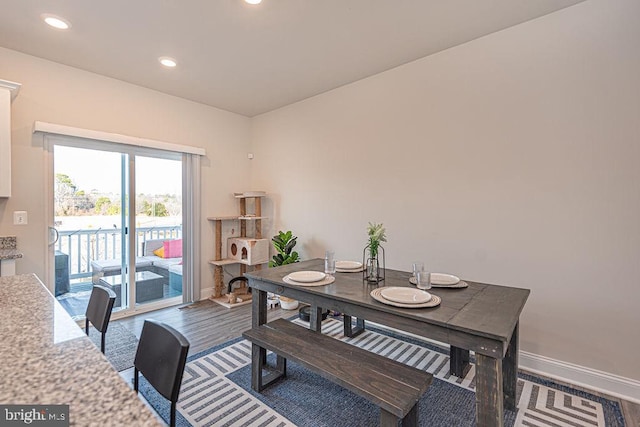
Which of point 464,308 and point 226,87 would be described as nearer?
point 464,308

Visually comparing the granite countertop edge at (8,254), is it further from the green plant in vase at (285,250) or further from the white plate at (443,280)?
the white plate at (443,280)

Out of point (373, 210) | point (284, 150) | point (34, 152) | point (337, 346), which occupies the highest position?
point (284, 150)

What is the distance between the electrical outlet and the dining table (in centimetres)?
232

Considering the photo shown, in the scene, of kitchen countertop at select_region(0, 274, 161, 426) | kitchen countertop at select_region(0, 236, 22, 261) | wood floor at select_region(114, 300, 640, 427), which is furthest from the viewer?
wood floor at select_region(114, 300, 640, 427)

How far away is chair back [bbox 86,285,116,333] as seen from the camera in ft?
4.87

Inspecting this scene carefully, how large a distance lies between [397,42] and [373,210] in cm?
158

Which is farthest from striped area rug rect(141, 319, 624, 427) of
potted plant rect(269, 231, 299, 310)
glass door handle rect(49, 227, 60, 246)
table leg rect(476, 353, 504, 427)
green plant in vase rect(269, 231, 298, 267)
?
glass door handle rect(49, 227, 60, 246)

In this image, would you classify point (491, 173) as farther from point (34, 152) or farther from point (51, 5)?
point (34, 152)

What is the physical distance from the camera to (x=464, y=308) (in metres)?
1.55

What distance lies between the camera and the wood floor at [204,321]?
292cm

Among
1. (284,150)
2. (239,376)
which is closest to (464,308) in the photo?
(239,376)

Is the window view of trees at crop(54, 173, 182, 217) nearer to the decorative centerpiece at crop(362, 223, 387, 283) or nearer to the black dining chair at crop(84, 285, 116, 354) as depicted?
the black dining chair at crop(84, 285, 116, 354)

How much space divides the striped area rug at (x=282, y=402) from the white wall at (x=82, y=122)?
1.94 metres

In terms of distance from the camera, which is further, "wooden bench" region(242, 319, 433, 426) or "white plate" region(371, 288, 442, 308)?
"white plate" region(371, 288, 442, 308)
